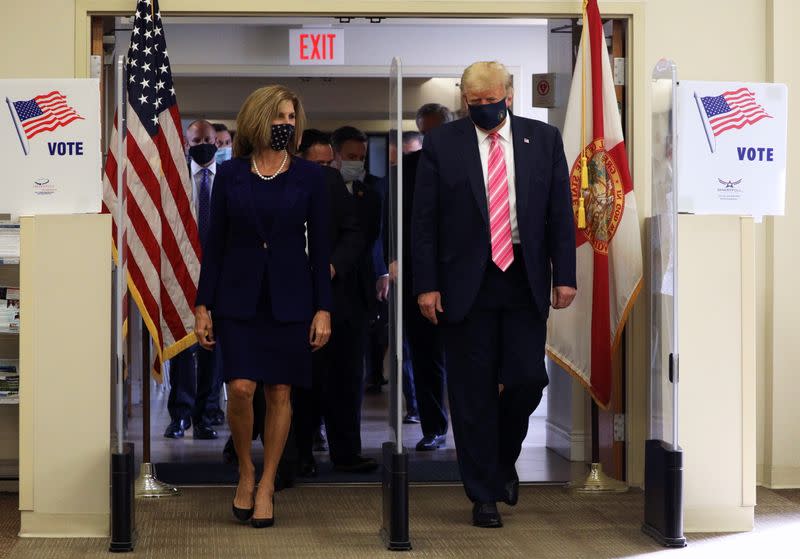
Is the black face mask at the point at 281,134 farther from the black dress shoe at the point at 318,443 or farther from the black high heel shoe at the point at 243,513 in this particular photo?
the black dress shoe at the point at 318,443

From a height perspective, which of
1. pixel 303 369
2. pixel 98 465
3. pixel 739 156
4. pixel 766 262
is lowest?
pixel 98 465

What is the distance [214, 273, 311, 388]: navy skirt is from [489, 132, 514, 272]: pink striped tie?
72 centimetres

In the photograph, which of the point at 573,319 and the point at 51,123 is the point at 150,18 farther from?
the point at 573,319

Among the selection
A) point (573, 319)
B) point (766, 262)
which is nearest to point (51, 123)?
point (573, 319)

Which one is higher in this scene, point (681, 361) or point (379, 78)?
point (379, 78)

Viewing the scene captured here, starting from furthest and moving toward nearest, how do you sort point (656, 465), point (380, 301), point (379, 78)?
point (379, 78) → point (380, 301) → point (656, 465)

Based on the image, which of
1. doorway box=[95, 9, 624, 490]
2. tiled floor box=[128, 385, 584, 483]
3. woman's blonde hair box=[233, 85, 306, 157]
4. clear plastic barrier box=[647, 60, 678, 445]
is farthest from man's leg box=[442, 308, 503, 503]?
doorway box=[95, 9, 624, 490]

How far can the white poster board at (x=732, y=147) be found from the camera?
Result: 186 inches

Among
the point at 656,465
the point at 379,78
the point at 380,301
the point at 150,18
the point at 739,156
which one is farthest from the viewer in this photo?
the point at 379,78

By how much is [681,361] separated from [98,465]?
201 centimetres

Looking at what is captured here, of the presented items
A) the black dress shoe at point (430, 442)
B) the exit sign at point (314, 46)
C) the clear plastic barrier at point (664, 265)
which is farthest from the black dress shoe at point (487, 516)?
the exit sign at point (314, 46)

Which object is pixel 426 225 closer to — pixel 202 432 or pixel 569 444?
pixel 569 444

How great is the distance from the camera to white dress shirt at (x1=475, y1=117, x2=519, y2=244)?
443 centimetres

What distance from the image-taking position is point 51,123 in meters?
4.48
